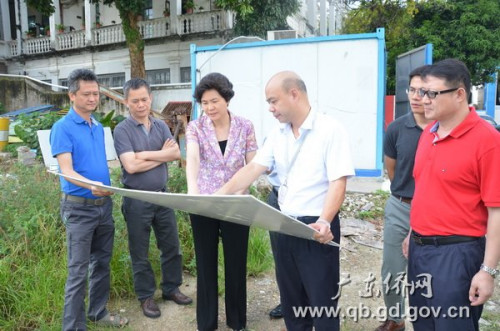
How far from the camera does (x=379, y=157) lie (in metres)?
5.83

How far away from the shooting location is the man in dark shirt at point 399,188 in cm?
248

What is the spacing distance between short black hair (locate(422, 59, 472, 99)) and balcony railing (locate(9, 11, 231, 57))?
1405 centimetres

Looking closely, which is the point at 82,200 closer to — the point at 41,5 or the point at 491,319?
the point at 491,319

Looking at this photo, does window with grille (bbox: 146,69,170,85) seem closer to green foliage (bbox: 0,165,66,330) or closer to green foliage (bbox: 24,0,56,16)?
green foliage (bbox: 24,0,56,16)

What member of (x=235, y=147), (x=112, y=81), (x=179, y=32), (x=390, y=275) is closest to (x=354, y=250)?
(x=390, y=275)

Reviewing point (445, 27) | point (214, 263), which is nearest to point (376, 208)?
point (214, 263)

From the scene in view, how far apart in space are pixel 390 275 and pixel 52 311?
234 cm

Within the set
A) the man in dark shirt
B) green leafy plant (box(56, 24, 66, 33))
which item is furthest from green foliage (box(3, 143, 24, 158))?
green leafy plant (box(56, 24, 66, 33))

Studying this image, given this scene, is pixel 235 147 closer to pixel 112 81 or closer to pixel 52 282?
pixel 52 282

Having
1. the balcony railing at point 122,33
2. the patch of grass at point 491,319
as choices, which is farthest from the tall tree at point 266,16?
the patch of grass at point 491,319

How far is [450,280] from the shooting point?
5.82 feet

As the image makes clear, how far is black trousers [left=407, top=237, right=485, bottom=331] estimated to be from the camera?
1757mm

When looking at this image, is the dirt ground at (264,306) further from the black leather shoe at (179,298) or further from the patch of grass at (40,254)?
the patch of grass at (40,254)

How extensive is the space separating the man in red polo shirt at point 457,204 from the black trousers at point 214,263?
1164mm
